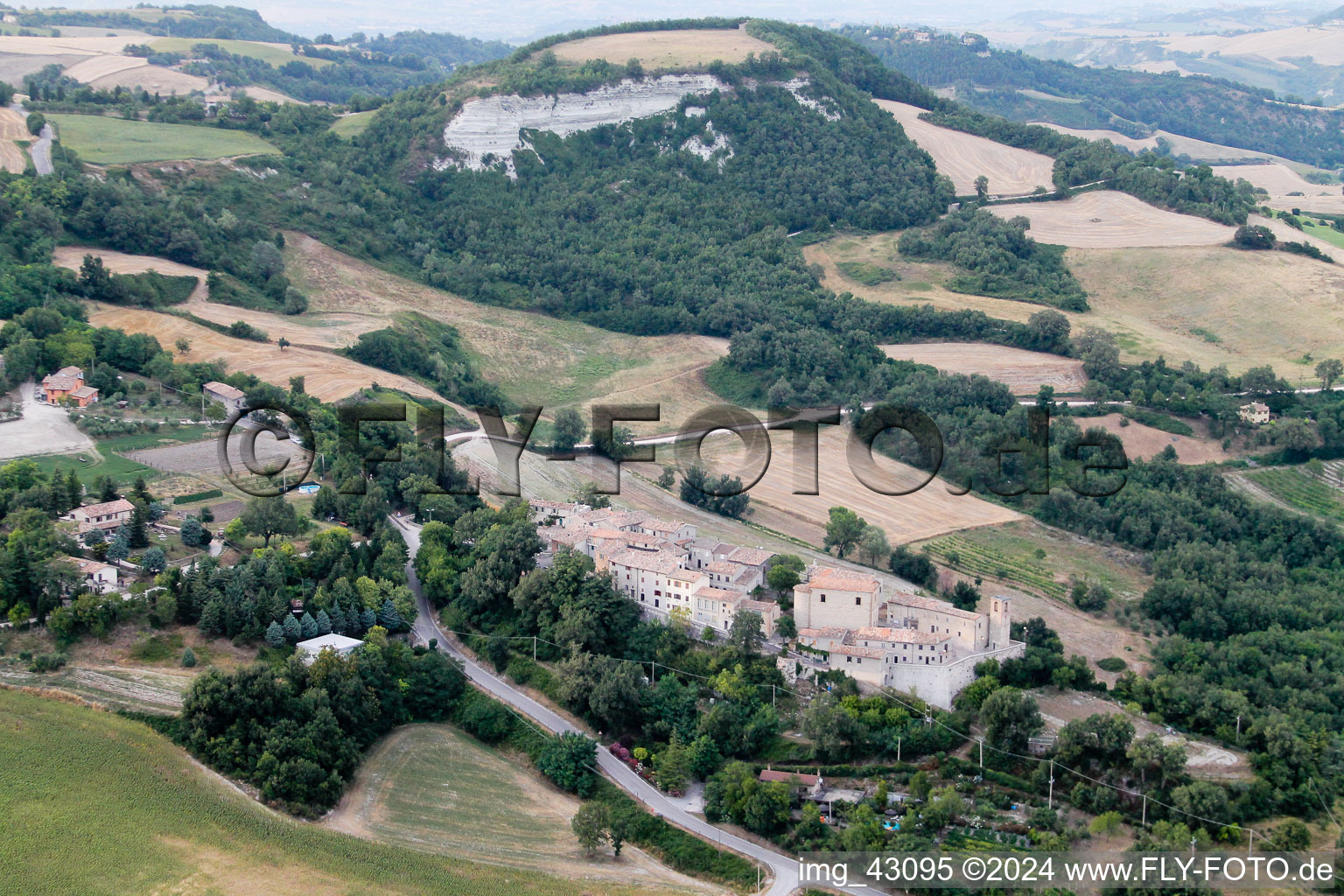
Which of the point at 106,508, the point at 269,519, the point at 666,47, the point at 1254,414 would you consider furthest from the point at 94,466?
the point at 666,47

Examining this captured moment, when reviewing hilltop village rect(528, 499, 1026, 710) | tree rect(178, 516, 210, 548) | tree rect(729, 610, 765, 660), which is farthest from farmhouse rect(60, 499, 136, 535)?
tree rect(729, 610, 765, 660)

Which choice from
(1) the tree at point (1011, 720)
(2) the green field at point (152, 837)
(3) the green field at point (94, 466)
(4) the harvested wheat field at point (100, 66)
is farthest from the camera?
(4) the harvested wheat field at point (100, 66)

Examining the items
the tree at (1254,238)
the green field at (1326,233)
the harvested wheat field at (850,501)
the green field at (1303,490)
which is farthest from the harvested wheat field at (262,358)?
the green field at (1326,233)

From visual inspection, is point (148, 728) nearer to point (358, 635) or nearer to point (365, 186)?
point (358, 635)

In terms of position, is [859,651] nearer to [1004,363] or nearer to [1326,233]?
[1004,363]

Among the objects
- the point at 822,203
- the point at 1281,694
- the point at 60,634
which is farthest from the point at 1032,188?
the point at 60,634

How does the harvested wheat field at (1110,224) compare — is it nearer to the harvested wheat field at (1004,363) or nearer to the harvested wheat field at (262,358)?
the harvested wheat field at (1004,363)
